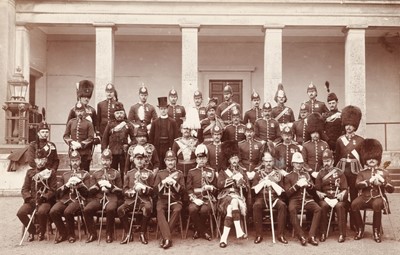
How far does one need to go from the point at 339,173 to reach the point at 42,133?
511 centimetres

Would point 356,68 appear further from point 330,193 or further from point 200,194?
point 200,194

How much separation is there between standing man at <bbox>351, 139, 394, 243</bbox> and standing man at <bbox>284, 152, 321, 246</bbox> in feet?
2.24

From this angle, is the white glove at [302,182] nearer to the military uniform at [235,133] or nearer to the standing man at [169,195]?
the military uniform at [235,133]

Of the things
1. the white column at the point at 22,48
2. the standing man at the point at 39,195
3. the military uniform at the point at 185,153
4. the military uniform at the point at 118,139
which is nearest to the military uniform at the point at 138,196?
the military uniform at the point at 185,153

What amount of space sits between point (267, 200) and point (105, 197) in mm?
2656

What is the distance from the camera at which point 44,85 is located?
60.3ft

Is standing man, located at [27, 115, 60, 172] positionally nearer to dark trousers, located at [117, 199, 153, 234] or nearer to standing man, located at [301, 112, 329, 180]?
dark trousers, located at [117, 199, 153, 234]

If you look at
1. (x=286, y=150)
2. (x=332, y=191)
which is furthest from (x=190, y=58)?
(x=332, y=191)

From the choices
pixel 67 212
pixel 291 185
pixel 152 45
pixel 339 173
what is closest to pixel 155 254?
pixel 67 212

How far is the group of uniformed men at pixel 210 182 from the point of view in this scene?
7.99 metres

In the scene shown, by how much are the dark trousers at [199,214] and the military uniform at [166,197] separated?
0.72ft

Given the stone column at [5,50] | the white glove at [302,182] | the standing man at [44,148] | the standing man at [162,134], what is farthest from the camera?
the stone column at [5,50]

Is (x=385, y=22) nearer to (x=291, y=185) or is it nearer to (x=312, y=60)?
(x=312, y=60)

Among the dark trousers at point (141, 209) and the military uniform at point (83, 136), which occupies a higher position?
the military uniform at point (83, 136)
